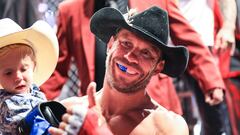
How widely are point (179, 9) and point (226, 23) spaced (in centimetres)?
20

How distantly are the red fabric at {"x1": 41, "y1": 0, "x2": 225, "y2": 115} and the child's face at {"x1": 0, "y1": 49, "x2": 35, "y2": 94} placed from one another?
1.76 feet

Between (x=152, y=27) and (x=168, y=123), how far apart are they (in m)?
0.22

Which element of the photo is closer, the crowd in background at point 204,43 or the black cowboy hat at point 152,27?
the black cowboy hat at point 152,27

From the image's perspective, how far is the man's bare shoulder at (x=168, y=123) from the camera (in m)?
1.37

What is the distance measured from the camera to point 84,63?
6.31 ft

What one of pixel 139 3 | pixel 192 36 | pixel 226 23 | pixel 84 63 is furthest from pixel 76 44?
pixel 226 23

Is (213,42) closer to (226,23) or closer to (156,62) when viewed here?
(226,23)

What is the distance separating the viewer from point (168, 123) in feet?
4.53

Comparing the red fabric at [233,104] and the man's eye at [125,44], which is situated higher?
the man's eye at [125,44]

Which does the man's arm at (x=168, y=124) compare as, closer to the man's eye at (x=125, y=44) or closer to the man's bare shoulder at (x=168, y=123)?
the man's bare shoulder at (x=168, y=123)

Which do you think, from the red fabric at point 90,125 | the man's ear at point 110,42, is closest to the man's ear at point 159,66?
the man's ear at point 110,42

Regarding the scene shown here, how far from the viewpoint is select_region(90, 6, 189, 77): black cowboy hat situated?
1.34m

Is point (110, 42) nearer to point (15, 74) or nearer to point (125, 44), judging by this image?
point (125, 44)

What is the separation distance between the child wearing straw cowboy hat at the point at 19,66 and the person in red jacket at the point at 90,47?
0.46 meters
